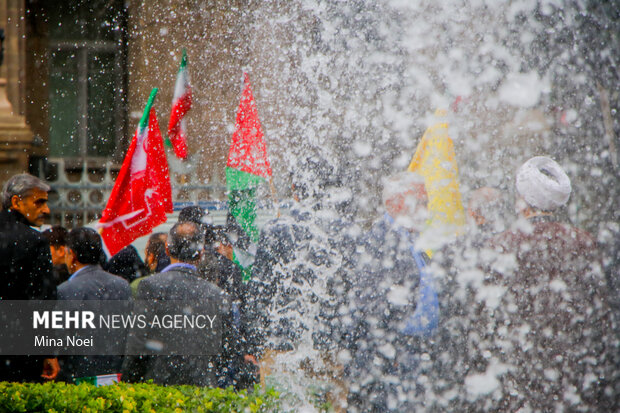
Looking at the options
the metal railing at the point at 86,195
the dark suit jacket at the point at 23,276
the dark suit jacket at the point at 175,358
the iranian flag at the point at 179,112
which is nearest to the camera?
the dark suit jacket at the point at 175,358

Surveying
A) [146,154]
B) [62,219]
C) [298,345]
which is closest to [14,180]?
[146,154]

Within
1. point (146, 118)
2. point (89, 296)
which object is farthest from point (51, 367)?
point (146, 118)

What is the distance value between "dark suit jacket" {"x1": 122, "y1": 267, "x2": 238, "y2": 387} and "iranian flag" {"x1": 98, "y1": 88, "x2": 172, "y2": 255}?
1.45 meters

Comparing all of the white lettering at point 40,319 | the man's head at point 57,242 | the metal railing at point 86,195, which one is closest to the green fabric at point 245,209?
the man's head at point 57,242

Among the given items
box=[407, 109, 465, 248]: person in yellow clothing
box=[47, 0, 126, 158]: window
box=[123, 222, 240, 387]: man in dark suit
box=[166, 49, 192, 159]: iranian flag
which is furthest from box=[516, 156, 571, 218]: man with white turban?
box=[47, 0, 126, 158]: window

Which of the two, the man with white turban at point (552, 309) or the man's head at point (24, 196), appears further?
the man's head at point (24, 196)

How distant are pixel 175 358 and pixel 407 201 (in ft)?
4.99

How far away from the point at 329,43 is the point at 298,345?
5.31m

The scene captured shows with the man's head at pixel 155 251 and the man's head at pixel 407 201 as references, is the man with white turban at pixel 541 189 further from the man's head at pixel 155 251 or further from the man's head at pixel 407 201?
the man's head at pixel 155 251

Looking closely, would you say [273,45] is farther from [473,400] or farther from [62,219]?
[473,400]

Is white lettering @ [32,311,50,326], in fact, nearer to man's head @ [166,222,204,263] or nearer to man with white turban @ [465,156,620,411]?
man's head @ [166,222,204,263]

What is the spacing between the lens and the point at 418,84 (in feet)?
27.8

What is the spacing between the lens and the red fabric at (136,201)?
513 centimetres

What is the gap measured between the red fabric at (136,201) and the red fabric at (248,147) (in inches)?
24.7
